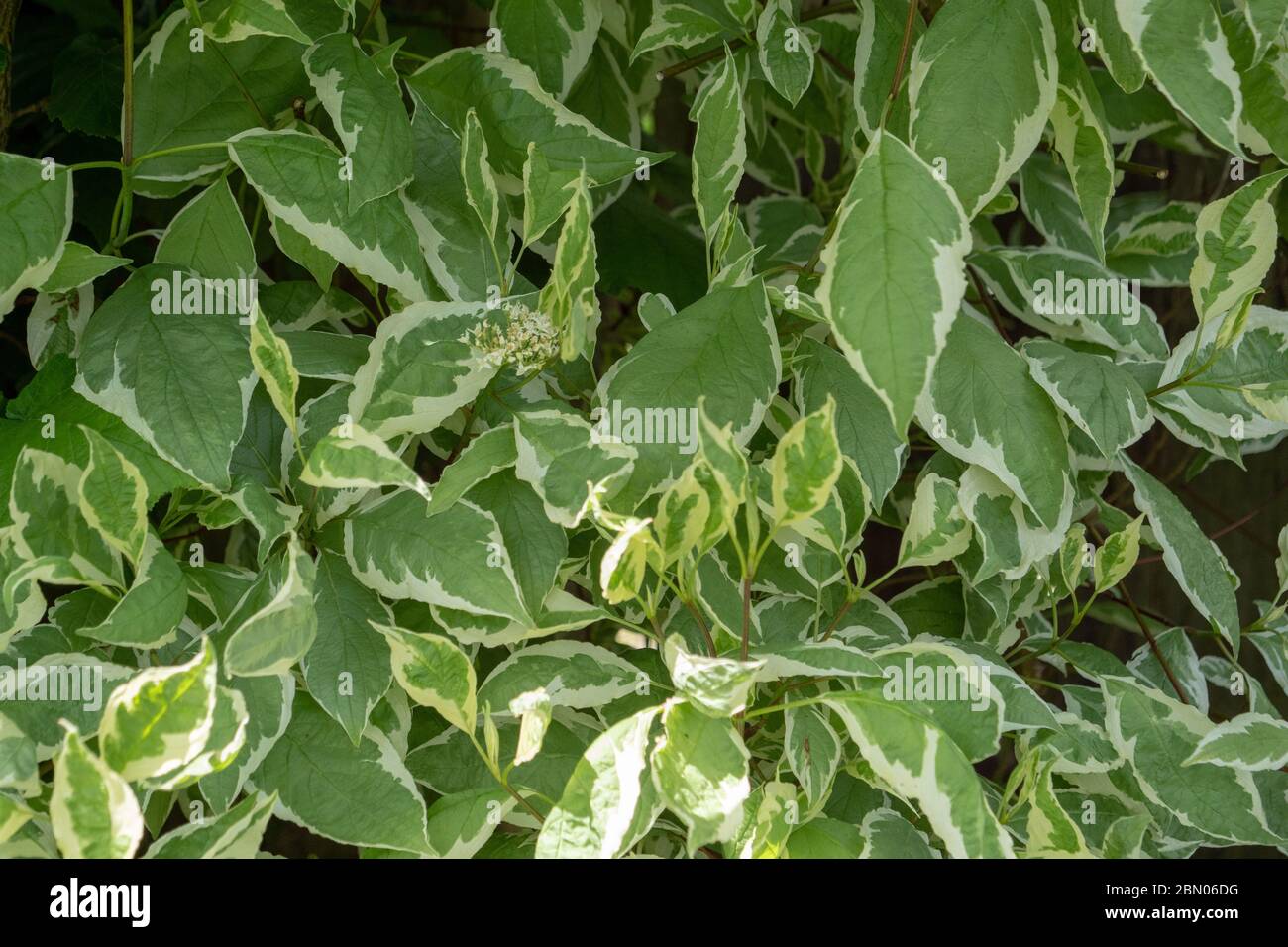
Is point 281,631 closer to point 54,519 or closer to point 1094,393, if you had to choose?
point 54,519

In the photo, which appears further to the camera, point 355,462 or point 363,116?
point 363,116

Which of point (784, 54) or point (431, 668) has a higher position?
point (784, 54)

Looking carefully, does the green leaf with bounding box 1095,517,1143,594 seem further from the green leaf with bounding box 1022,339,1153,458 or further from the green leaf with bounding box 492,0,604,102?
the green leaf with bounding box 492,0,604,102

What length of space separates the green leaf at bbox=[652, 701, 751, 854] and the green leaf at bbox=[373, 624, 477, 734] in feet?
0.39

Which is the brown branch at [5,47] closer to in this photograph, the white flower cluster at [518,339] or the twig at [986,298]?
the white flower cluster at [518,339]

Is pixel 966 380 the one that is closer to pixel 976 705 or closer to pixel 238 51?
pixel 976 705

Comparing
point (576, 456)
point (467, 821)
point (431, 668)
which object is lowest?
point (467, 821)

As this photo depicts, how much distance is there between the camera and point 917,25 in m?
0.77

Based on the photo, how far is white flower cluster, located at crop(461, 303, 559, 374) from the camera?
25.9 inches

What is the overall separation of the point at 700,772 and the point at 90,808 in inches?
11.4

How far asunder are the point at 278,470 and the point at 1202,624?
102cm

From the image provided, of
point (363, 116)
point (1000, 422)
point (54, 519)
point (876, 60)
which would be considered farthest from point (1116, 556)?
point (54, 519)

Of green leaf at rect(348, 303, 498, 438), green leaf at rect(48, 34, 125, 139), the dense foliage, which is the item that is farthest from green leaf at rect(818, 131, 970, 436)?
green leaf at rect(48, 34, 125, 139)

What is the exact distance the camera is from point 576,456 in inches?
25.0
